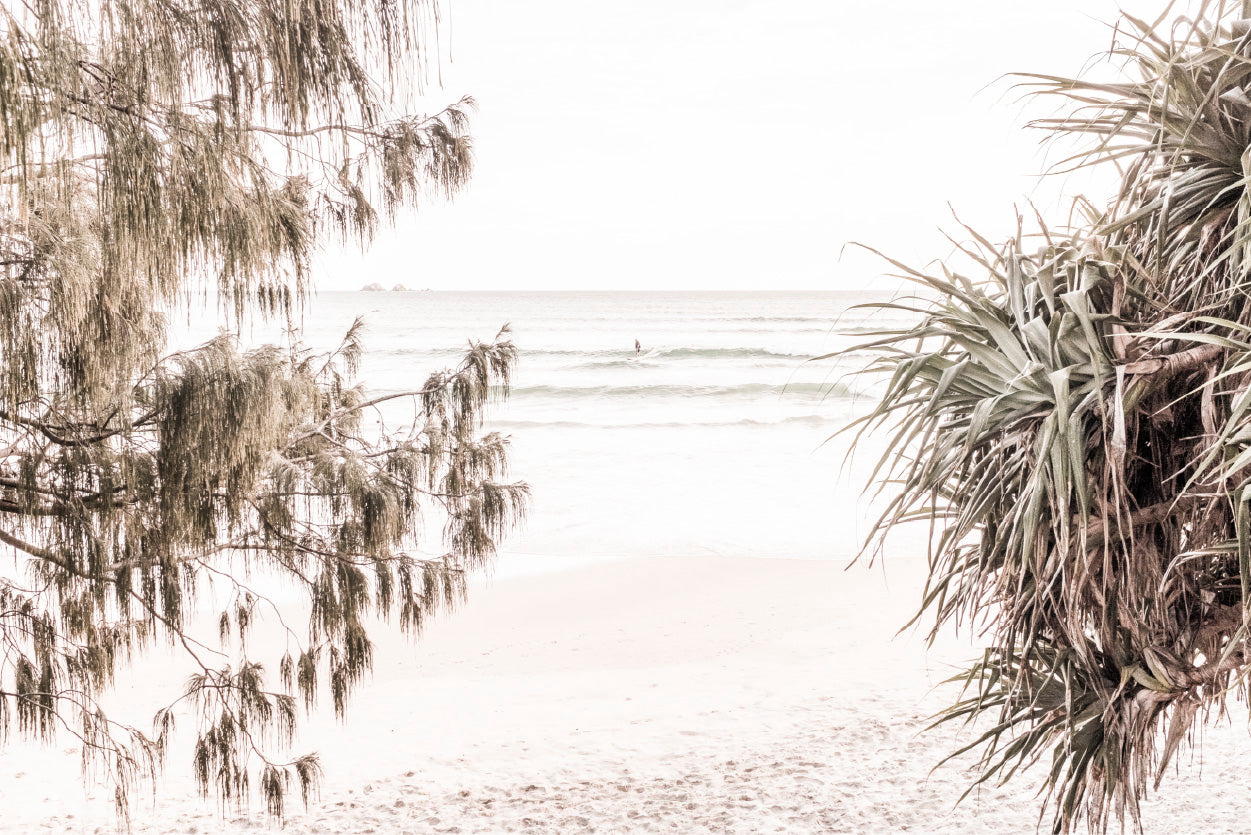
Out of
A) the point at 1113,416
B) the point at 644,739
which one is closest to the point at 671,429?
the point at 644,739

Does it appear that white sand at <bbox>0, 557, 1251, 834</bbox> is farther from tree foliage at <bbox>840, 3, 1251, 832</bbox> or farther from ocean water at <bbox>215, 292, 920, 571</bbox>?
tree foliage at <bbox>840, 3, 1251, 832</bbox>

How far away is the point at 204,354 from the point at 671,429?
1835 centimetres

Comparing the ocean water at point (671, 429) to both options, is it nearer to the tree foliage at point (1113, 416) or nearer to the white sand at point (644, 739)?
the tree foliage at point (1113, 416)

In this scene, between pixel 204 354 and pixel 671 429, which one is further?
pixel 671 429

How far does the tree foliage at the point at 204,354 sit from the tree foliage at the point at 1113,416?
4.50ft

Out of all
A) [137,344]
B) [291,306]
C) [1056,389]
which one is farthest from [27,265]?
[1056,389]

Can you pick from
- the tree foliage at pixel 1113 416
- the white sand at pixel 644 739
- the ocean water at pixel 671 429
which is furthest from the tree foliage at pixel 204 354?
the white sand at pixel 644 739

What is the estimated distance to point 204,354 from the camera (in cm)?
218

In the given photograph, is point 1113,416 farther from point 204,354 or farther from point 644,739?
point 644,739

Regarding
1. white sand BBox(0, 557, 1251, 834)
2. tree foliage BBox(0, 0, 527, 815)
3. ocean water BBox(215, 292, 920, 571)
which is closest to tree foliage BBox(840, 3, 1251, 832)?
ocean water BBox(215, 292, 920, 571)

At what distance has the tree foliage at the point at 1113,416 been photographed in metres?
2.07

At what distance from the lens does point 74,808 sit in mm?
5043

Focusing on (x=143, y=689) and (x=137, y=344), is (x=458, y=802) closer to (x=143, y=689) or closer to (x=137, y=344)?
(x=143, y=689)

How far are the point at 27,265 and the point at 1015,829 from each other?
4.81 metres
